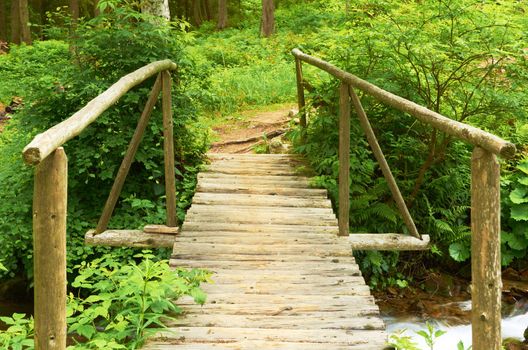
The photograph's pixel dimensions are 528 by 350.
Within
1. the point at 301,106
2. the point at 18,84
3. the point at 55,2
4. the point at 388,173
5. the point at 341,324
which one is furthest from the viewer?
the point at 55,2

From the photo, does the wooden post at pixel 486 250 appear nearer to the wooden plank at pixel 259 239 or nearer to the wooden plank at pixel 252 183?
the wooden plank at pixel 259 239

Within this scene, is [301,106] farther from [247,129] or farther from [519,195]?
[519,195]

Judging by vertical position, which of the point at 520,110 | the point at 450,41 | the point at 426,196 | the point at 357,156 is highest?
the point at 450,41

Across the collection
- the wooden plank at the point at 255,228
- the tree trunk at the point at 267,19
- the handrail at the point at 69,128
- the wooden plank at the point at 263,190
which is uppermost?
the tree trunk at the point at 267,19

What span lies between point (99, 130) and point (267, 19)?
14.3m

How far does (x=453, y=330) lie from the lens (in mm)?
6965

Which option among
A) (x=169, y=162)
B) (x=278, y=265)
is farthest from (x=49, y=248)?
(x=169, y=162)

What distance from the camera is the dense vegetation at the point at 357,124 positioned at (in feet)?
21.7

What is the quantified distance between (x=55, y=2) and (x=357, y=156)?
25.8 m

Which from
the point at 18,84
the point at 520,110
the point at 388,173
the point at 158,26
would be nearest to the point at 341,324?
the point at 388,173

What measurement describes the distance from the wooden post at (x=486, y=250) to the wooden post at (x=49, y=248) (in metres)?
1.96

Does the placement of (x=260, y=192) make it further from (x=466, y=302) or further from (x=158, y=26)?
(x=466, y=302)

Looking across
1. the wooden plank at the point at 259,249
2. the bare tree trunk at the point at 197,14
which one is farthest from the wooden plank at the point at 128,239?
the bare tree trunk at the point at 197,14

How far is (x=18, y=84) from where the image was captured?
24.6 feet
